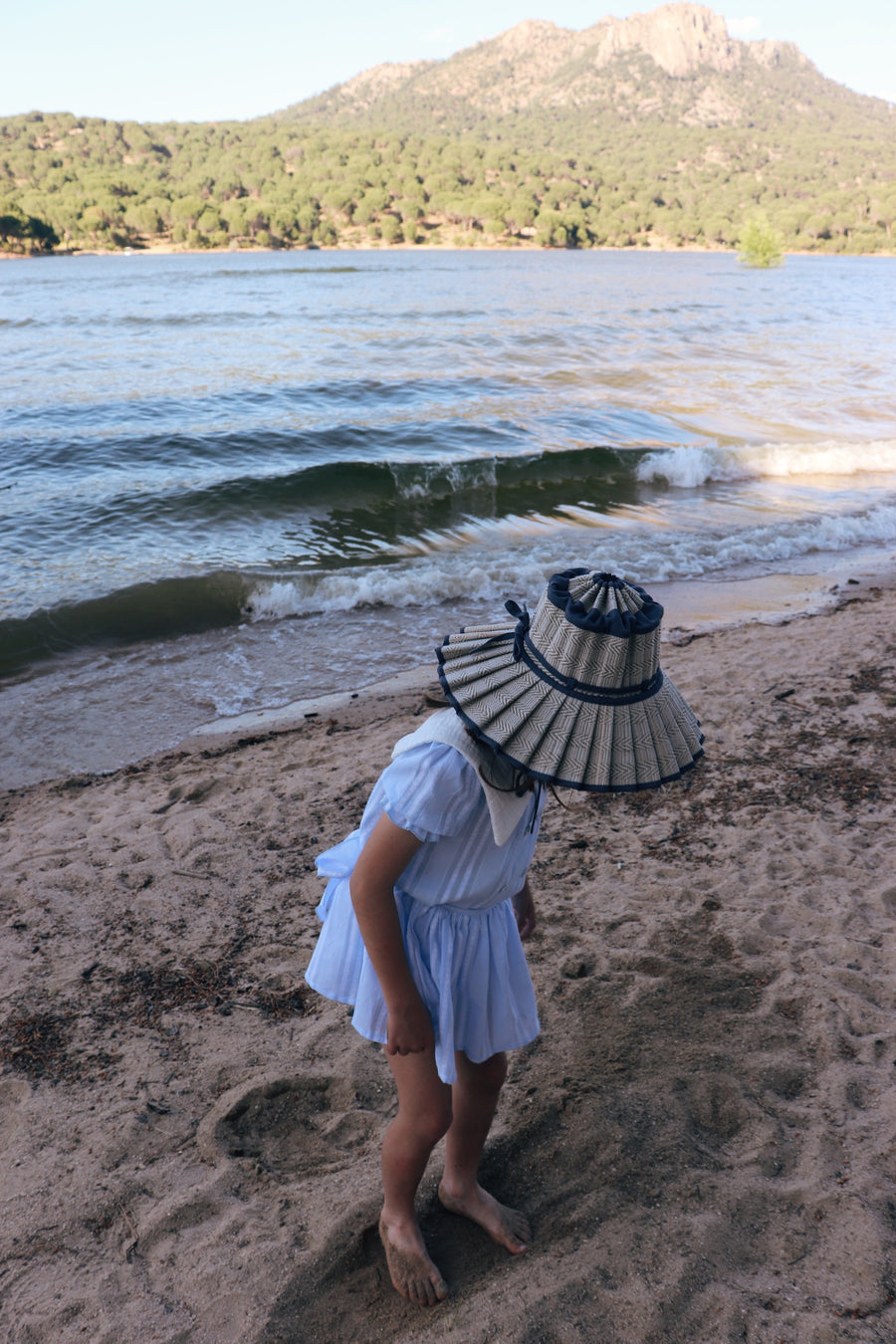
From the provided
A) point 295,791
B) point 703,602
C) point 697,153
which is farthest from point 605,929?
point 697,153

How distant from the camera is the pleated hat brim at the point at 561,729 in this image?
1.46m

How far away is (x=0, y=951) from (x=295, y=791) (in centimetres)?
147

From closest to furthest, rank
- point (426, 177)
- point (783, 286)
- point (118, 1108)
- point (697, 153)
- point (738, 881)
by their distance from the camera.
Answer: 1. point (118, 1108)
2. point (738, 881)
3. point (783, 286)
4. point (426, 177)
5. point (697, 153)

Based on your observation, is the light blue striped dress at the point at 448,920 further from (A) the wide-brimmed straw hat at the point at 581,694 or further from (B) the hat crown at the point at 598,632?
(B) the hat crown at the point at 598,632

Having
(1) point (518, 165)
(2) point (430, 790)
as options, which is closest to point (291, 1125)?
(2) point (430, 790)

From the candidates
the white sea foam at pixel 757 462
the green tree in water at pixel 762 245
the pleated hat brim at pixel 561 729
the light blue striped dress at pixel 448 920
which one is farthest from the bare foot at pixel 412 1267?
the green tree in water at pixel 762 245

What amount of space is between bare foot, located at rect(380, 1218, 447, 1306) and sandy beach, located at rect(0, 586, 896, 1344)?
1.3 inches

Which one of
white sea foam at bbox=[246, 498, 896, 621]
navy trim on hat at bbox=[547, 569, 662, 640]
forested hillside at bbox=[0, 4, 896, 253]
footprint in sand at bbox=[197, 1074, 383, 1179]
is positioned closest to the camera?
navy trim on hat at bbox=[547, 569, 662, 640]

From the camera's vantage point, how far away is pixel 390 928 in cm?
157

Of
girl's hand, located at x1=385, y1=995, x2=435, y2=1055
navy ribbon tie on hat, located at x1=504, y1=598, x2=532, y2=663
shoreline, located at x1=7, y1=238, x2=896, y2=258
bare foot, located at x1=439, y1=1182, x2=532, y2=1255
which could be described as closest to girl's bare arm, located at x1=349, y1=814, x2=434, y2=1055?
girl's hand, located at x1=385, y1=995, x2=435, y2=1055

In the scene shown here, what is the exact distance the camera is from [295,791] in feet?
13.6

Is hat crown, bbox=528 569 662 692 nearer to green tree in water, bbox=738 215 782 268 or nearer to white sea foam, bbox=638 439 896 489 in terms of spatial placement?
white sea foam, bbox=638 439 896 489

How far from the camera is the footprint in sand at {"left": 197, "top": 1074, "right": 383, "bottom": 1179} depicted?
2.19 metres

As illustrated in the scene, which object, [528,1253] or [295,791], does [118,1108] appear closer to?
[528,1253]
